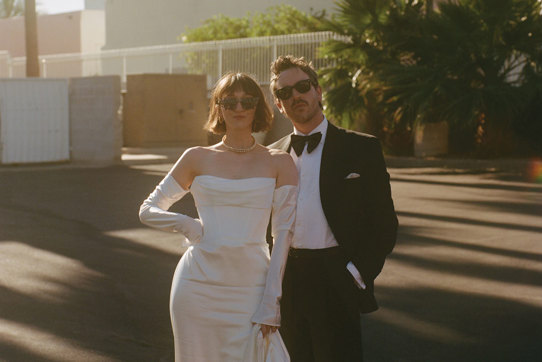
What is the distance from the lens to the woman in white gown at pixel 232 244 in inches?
132

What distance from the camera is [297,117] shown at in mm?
3746

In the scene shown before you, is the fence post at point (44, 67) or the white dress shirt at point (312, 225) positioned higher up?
the fence post at point (44, 67)

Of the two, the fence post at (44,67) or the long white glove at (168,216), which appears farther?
the fence post at (44,67)

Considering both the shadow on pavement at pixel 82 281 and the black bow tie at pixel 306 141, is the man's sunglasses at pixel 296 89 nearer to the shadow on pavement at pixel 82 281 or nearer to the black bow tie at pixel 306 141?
the black bow tie at pixel 306 141

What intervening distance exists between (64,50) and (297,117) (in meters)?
59.2


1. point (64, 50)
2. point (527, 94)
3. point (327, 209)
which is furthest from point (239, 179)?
point (64, 50)

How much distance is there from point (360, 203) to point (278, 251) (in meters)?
0.52

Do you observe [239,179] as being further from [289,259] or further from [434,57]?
[434,57]

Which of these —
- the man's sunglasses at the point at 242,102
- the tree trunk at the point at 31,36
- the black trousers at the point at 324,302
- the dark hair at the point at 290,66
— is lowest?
the black trousers at the point at 324,302

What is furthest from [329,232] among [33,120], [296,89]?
[33,120]

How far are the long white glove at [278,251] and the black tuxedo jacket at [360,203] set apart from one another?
0.24 m

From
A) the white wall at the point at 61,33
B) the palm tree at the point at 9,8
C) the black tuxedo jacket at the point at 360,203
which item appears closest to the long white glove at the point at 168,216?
the black tuxedo jacket at the point at 360,203

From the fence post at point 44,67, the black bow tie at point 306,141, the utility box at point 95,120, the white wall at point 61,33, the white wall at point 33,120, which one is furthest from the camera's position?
the white wall at point 61,33

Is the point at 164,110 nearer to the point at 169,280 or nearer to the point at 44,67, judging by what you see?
the point at 44,67
